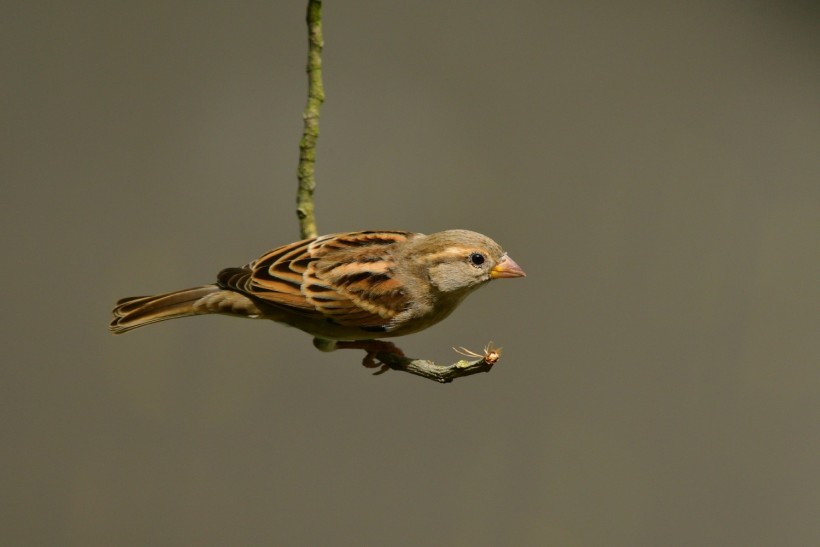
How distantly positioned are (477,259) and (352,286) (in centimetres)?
40

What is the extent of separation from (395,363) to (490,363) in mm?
532

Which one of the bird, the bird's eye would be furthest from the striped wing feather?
the bird's eye

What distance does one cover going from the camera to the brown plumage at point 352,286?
257cm

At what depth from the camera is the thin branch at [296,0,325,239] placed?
2.54 m

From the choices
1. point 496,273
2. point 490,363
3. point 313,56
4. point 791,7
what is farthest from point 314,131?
point 791,7

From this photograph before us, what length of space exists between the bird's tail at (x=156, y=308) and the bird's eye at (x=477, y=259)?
0.84m

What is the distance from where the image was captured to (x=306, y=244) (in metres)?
2.76

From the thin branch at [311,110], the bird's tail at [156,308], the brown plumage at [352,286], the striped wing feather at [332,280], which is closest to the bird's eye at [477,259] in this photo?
the brown plumage at [352,286]

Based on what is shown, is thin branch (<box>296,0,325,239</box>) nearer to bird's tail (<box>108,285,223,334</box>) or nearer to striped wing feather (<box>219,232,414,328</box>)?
striped wing feather (<box>219,232,414,328</box>)

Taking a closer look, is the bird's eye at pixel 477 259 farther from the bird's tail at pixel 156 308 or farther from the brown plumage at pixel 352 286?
the bird's tail at pixel 156 308

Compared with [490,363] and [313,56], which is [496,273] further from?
[313,56]

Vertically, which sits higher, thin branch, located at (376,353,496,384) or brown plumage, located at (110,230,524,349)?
brown plumage, located at (110,230,524,349)

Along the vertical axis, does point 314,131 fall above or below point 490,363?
above

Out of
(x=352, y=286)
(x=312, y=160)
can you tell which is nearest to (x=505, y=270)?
(x=352, y=286)
